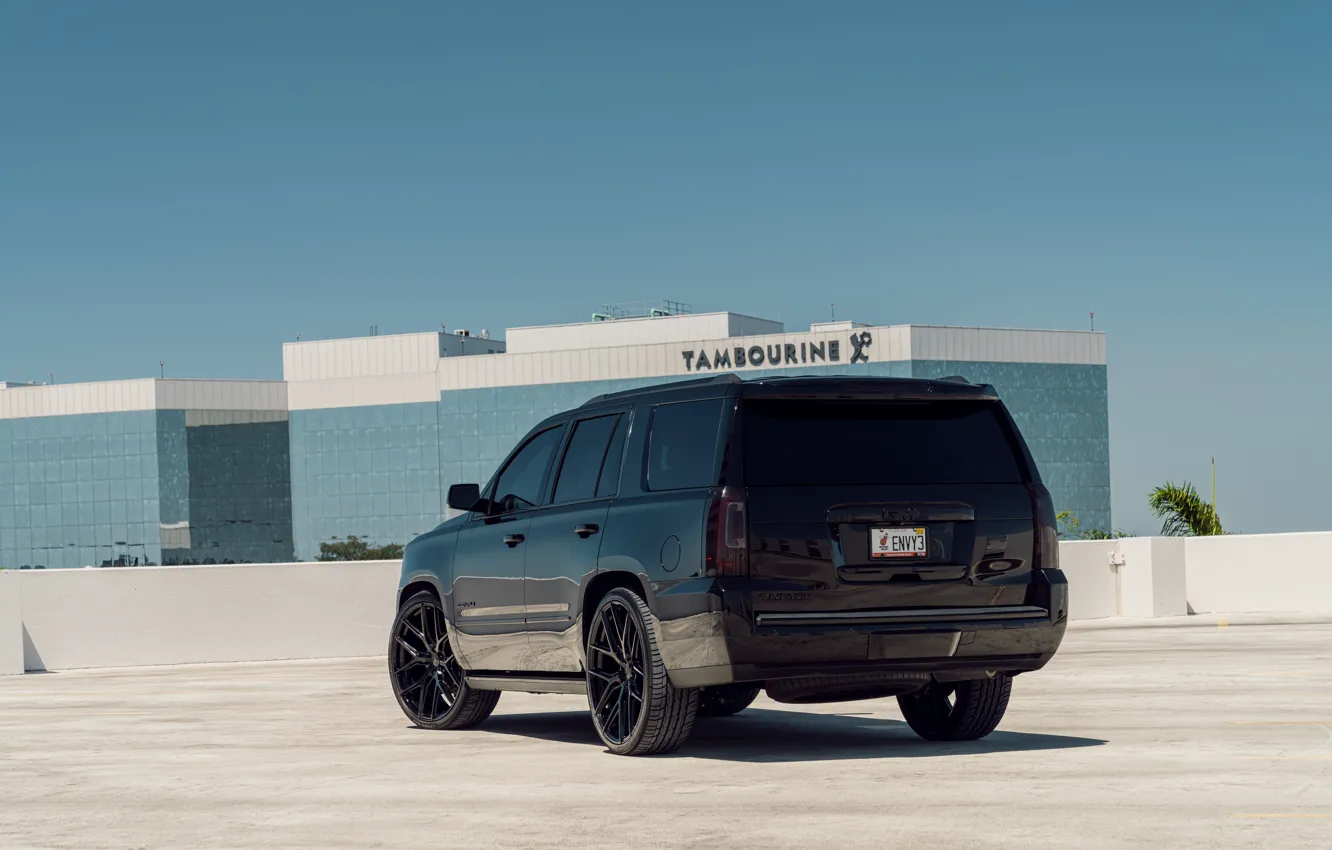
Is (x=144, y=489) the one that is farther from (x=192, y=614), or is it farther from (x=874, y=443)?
(x=874, y=443)

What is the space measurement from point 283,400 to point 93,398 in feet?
39.5

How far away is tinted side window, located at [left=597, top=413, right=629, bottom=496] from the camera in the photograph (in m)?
10.4

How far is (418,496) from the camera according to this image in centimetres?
11762

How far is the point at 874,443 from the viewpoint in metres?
9.67

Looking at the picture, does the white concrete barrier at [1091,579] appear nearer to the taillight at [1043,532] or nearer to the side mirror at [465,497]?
the side mirror at [465,497]

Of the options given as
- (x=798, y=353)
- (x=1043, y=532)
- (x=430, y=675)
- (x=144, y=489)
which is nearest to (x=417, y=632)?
(x=430, y=675)

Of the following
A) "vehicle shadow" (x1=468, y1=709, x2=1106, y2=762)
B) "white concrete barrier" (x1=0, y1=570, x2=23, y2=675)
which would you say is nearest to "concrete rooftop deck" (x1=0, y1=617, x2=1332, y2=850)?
"vehicle shadow" (x1=468, y1=709, x2=1106, y2=762)

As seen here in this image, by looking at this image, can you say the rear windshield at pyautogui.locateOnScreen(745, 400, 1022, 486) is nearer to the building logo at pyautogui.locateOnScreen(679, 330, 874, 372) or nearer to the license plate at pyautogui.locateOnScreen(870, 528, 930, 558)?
the license plate at pyautogui.locateOnScreen(870, 528, 930, 558)

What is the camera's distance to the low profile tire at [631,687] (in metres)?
9.62

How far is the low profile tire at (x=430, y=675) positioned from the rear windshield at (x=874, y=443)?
3319 millimetres

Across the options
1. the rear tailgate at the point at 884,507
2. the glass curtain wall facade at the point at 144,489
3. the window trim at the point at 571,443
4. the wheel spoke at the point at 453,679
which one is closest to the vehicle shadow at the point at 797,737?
the wheel spoke at the point at 453,679

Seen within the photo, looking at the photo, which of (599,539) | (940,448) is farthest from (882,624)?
(599,539)

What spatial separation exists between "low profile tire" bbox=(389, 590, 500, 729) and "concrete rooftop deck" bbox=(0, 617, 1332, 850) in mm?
172

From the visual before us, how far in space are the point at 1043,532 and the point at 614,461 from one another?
7.66ft
